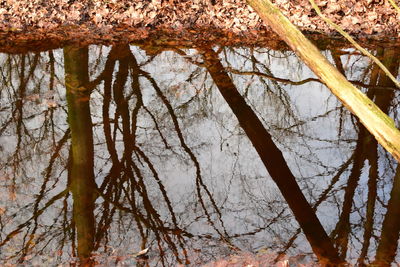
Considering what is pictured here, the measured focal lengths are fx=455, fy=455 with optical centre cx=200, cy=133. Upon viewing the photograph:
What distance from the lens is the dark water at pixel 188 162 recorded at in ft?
16.5

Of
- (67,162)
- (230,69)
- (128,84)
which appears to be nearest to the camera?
(67,162)

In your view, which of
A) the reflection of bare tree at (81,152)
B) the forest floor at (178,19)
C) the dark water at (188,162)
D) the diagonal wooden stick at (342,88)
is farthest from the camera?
the forest floor at (178,19)

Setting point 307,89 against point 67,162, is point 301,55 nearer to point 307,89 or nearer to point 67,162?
point 307,89

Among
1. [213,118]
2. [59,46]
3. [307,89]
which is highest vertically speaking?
[59,46]

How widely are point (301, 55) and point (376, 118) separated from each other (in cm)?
165

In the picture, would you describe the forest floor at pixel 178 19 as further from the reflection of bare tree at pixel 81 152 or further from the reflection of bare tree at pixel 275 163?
the reflection of bare tree at pixel 81 152

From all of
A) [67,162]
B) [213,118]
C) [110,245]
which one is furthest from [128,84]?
[110,245]

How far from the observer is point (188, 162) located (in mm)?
6465

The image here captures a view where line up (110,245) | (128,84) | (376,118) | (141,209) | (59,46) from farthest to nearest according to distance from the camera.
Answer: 1. (59,46)
2. (128,84)
3. (141,209)
4. (110,245)
5. (376,118)

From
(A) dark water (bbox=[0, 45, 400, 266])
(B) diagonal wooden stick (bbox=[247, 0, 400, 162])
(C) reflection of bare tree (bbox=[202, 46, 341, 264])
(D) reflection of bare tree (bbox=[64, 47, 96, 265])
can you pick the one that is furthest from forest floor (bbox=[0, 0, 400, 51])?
(B) diagonal wooden stick (bbox=[247, 0, 400, 162])

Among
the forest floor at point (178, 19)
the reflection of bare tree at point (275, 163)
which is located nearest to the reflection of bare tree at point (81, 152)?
the forest floor at point (178, 19)

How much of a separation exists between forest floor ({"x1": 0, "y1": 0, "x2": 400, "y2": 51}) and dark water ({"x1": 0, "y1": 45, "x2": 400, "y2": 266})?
2.88 ft

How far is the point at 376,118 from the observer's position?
446 cm

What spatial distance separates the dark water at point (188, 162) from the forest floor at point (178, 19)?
0.88 metres
